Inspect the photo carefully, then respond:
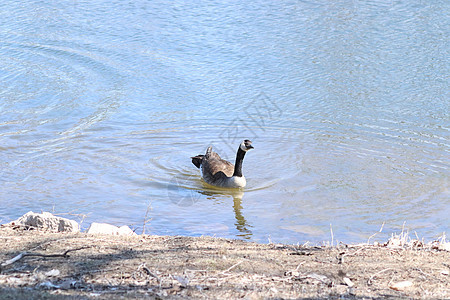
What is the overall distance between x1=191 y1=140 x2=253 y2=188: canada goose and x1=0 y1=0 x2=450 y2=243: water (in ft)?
0.70

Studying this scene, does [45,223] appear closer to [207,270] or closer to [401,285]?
[207,270]

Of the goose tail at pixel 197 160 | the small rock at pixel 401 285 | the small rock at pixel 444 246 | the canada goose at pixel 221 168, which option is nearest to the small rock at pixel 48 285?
the small rock at pixel 401 285

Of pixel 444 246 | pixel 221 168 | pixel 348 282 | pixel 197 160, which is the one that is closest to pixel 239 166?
pixel 221 168

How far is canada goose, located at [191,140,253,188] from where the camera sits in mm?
9855

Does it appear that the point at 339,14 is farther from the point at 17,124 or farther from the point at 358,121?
the point at 17,124

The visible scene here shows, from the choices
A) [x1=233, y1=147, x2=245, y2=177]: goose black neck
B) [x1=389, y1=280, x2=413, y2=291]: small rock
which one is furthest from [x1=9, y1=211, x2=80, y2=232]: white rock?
[x1=233, y1=147, x2=245, y2=177]: goose black neck

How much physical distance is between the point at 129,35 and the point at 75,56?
6.69ft

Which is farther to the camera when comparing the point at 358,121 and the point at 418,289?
the point at 358,121

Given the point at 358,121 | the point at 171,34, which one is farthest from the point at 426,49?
the point at 171,34

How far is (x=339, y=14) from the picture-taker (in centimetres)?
1753

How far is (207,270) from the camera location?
457cm

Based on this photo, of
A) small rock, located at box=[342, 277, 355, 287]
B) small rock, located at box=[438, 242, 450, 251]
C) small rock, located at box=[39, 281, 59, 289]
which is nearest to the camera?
small rock, located at box=[39, 281, 59, 289]

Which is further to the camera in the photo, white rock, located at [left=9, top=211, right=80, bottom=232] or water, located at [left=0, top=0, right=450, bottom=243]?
water, located at [left=0, top=0, right=450, bottom=243]

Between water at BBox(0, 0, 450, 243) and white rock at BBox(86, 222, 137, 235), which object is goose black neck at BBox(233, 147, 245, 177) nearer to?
water at BBox(0, 0, 450, 243)
